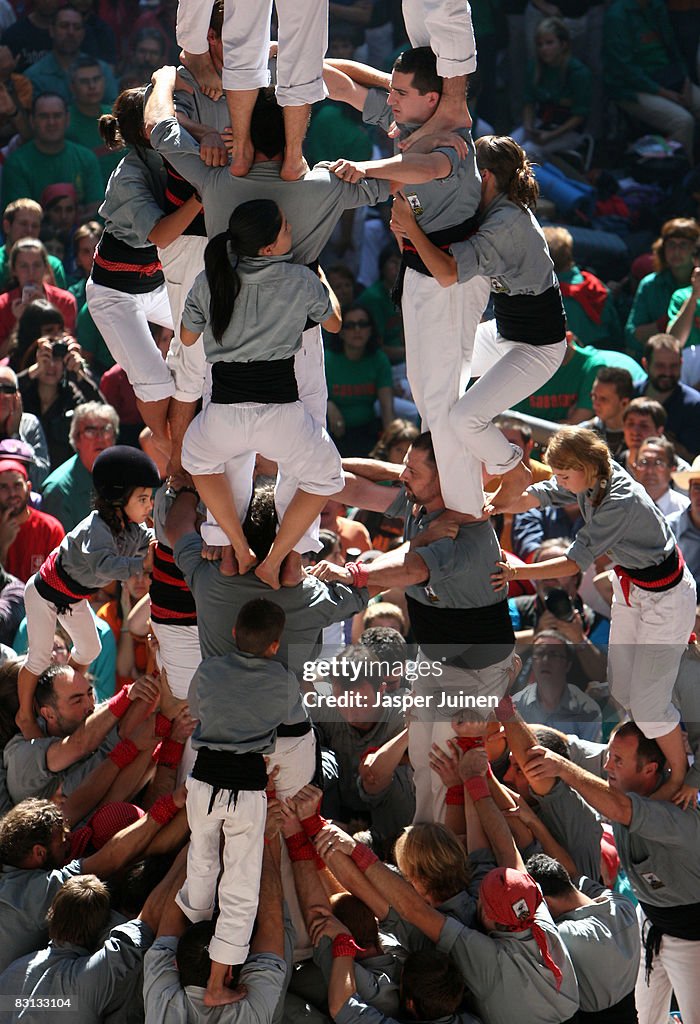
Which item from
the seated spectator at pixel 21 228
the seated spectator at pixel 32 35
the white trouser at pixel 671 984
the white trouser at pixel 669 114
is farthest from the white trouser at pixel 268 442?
the white trouser at pixel 669 114

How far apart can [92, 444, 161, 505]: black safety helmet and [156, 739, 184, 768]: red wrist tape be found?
0.94 m

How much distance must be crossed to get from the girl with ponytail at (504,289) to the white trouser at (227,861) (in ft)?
5.21

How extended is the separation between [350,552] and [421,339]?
0.97 metres

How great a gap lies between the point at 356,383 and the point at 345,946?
453 centimetres

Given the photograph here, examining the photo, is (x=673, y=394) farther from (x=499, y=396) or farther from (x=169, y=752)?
(x=169, y=752)

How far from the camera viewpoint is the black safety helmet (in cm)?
534

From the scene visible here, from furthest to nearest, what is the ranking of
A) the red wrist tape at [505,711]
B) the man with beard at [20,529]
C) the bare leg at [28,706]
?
the man with beard at [20,529], the bare leg at [28,706], the red wrist tape at [505,711]

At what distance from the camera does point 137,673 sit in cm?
659

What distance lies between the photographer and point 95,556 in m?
5.29

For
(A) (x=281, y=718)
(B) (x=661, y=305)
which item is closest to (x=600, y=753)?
(A) (x=281, y=718)

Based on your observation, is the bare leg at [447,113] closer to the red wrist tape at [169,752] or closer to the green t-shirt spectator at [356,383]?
the red wrist tape at [169,752]

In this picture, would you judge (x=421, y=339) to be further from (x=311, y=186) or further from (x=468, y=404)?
(x=311, y=186)

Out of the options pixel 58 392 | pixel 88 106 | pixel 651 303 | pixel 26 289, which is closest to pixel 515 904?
pixel 58 392

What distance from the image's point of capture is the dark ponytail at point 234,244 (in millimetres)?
4414
